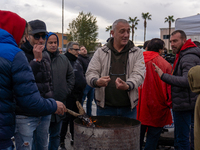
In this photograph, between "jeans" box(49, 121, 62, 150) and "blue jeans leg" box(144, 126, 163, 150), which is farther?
"blue jeans leg" box(144, 126, 163, 150)

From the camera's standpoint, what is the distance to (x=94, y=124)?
9.00 feet

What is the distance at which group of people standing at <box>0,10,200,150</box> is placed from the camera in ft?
6.02

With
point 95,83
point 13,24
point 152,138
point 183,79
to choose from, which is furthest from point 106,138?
point 152,138

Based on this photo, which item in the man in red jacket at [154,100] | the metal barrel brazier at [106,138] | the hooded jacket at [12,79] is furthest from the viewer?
the man in red jacket at [154,100]

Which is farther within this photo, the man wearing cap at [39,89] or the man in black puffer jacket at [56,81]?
the man in black puffer jacket at [56,81]

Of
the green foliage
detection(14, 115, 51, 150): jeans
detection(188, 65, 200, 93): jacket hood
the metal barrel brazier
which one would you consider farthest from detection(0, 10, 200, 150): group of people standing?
the green foliage

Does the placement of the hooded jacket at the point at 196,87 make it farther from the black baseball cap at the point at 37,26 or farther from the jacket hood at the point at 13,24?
the black baseball cap at the point at 37,26

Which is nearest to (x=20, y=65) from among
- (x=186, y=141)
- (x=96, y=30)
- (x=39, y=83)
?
(x=39, y=83)

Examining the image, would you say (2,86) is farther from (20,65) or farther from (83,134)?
(83,134)

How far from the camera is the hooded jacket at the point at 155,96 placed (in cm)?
383

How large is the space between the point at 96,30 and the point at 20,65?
33.2 meters

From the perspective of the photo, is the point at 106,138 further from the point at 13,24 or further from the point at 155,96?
the point at 155,96

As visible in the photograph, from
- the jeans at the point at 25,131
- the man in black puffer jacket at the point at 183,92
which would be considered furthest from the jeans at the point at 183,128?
the jeans at the point at 25,131

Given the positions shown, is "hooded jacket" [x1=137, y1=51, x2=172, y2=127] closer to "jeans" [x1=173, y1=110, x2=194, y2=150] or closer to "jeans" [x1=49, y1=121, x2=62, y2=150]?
"jeans" [x1=173, y1=110, x2=194, y2=150]
